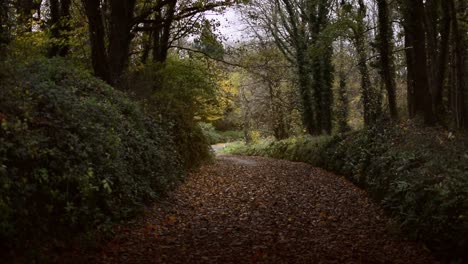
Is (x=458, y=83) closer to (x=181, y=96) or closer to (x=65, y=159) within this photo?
(x=181, y=96)

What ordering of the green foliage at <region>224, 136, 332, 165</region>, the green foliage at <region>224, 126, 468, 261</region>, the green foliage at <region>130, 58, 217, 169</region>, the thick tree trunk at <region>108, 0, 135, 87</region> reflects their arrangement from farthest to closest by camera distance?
1. the green foliage at <region>224, 136, 332, 165</region>
2. the green foliage at <region>130, 58, 217, 169</region>
3. the thick tree trunk at <region>108, 0, 135, 87</region>
4. the green foliage at <region>224, 126, 468, 261</region>

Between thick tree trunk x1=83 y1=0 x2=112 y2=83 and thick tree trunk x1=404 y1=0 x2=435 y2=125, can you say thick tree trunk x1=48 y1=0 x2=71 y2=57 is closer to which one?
thick tree trunk x1=83 y1=0 x2=112 y2=83

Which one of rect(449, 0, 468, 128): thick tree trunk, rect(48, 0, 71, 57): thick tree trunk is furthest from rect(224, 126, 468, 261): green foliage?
rect(48, 0, 71, 57): thick tree trunk

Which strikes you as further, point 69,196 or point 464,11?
point 464,11

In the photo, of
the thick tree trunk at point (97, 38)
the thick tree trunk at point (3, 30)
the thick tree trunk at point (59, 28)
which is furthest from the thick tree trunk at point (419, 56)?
the thick tree trunk at point (59, 28)

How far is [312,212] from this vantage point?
29.5 ft

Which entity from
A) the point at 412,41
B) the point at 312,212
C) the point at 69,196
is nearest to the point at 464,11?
the point at 412,41

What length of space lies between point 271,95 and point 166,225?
2207 cm

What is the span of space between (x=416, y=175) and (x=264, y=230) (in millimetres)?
3151

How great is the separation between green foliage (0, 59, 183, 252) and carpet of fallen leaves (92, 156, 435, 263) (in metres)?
0.63

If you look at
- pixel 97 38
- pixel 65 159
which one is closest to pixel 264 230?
pixel 65 159

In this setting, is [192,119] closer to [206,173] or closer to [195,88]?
[195,88]

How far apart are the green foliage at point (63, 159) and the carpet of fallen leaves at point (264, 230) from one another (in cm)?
63

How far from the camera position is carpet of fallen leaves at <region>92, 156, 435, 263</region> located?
6.10 metres
